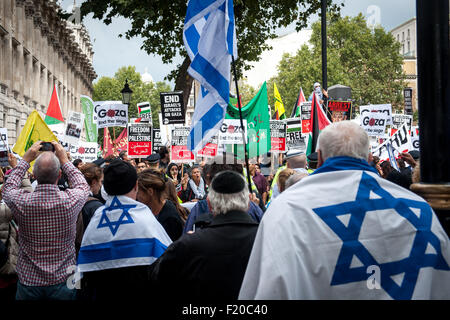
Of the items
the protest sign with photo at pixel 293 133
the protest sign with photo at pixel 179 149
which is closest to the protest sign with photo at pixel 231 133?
the protest sign with photo at pixel 179 149

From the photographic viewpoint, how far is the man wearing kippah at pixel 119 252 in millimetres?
3795

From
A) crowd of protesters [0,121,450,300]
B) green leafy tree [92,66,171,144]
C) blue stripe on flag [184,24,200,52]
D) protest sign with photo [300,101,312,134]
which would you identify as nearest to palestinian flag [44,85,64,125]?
protest sign with photo [300,101,312,134]

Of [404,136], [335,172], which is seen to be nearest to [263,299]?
[335,172]

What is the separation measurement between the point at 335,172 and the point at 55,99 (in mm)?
A: 13685

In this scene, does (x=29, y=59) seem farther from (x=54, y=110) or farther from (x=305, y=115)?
(x=305, y=115)

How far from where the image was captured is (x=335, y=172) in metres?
2.45

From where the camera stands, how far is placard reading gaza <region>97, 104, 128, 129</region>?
16500 mm

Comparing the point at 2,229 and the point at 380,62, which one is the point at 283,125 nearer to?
the point at 2,229

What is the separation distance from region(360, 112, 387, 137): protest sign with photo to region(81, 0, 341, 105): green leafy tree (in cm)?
468

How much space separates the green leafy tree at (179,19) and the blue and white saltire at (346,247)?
12.5m

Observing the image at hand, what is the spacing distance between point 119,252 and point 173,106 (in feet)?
41.2

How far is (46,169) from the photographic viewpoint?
4316mm

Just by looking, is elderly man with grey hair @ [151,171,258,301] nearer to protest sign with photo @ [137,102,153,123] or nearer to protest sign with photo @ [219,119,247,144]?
protest sign with photo @ [219,119,247,144]

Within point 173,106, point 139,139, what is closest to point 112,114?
point 173,106
